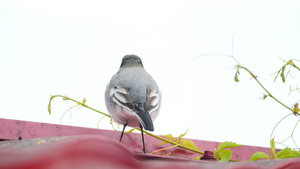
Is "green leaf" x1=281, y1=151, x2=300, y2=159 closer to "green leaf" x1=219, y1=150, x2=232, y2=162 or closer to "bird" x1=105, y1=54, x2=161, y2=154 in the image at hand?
"green leaf" x1=219, y1=150, x2=232, y2=162

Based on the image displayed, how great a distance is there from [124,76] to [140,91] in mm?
197

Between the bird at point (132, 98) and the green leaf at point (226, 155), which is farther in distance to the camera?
the bird at point (132, 98)

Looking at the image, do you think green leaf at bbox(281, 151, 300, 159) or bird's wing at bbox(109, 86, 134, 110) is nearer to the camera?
green leaf at bbox(281, 151, 300, 159)

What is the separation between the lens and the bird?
222cm

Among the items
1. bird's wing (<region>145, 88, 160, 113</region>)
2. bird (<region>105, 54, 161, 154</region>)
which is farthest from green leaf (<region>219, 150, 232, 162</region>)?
bird's wing (<region>145, 88, 160, 113</region>)

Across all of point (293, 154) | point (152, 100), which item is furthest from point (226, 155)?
point (152, 100)

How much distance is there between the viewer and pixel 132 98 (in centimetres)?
226

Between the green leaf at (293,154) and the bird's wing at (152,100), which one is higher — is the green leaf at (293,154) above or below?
below

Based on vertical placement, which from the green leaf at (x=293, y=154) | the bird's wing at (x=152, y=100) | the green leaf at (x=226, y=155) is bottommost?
the green leaf at (x=226, y=155)

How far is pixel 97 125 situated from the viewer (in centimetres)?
238

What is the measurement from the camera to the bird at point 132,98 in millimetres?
2219

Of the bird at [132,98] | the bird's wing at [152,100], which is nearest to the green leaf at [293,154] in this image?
the bird at [132,98]

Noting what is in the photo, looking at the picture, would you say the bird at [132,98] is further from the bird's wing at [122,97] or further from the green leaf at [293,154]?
the green leaf at [293,154]

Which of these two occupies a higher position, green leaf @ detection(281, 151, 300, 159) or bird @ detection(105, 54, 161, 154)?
bird @ detection(105, 54, 161, 154)
